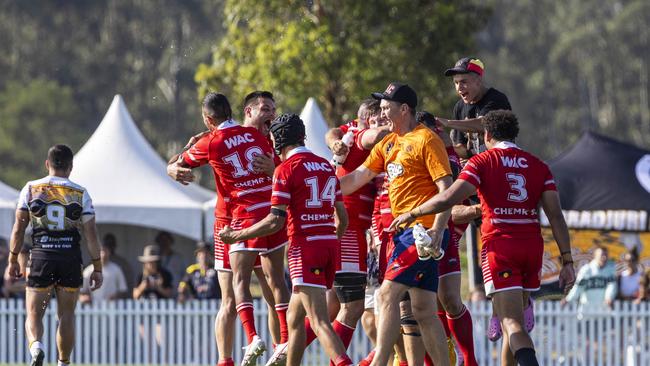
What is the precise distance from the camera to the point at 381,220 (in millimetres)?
11344

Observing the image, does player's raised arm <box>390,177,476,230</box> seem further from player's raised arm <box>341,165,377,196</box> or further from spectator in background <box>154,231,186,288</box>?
spectator in background <box>154,231,186,288</box>

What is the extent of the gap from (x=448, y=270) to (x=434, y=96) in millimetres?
18616

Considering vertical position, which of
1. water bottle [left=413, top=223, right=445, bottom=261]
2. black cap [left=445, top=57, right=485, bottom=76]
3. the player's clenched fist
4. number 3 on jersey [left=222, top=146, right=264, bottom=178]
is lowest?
water bottle [left=413, top=223, right=445, bottom=261]

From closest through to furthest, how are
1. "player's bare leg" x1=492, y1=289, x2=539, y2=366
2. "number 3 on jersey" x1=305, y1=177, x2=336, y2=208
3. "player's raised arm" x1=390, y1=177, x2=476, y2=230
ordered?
"player's raised arm" x1=390, y1=177, x2=476, y2=230
"player's bare leg" x1=492, y1=289, x2=539, y2=366
"number 3 on jersey" x1=305, y1=177, x2=336, y2=208

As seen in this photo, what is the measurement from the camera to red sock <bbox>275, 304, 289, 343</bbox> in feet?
37.9

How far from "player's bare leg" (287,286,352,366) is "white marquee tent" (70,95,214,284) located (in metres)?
10.5

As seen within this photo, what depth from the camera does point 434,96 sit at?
2966cm

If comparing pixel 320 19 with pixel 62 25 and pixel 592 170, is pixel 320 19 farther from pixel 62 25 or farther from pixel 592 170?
pixel 62 25

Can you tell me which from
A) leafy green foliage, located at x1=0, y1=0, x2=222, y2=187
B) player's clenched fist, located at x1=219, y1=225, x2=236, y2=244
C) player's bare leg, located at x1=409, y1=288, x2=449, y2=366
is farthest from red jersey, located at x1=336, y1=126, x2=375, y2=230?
leafy green foliage, located at x1=0, y1=0, x2=222, y2=187

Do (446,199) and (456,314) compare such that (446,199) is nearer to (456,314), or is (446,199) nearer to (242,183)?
(456,314)

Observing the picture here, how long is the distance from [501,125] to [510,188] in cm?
52

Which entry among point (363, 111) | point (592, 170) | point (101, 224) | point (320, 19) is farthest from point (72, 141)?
point (363, 111)

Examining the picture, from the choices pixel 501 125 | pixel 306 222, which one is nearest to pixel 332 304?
pixel 306 222

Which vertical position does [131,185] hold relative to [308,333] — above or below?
above
